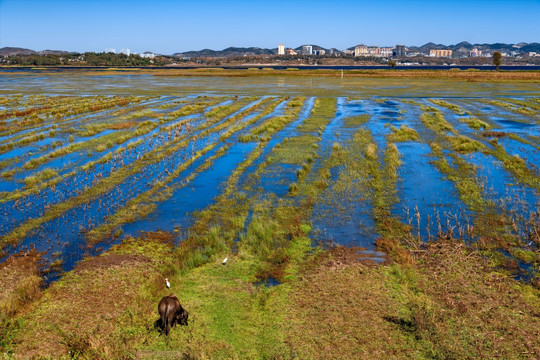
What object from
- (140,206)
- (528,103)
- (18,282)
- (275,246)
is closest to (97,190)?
(140,206)

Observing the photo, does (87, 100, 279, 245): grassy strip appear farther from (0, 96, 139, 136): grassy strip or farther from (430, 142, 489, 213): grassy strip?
(0, 96, 139, 136): grassy strip

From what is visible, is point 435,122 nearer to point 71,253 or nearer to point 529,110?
point 529,110

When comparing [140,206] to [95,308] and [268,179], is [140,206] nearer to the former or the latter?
[268,179]

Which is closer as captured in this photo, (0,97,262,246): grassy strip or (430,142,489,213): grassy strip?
(0,97,262,246): grassy strip

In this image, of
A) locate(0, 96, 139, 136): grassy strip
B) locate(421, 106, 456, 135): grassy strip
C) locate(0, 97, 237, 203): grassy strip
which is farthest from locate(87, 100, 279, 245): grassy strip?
locate(421, 106, 456, 135): grassy strip

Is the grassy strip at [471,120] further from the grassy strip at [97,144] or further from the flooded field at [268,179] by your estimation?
the grassy strip at [97,144]

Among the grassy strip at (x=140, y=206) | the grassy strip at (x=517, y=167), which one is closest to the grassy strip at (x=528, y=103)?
the grassy strip at (x=517, y=167)

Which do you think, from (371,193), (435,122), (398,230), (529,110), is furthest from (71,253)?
(529,110)
